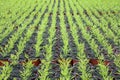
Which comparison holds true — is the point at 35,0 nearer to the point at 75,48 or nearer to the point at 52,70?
the point at 75,48

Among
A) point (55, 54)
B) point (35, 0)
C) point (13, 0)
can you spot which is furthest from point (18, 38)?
point (35, 0)

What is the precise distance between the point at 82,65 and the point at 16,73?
1.06 meters

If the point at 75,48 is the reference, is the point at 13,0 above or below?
above

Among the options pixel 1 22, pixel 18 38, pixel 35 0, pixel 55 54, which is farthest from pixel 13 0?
pixel 55 54

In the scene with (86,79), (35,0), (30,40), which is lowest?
(86,79)

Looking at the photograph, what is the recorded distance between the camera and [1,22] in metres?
8.38

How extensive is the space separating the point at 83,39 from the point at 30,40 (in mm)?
1271

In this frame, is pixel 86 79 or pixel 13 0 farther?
pixel 13 0

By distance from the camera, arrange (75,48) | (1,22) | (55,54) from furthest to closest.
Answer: (1,22)
(75,48)
(55,54)

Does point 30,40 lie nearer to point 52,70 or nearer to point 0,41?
point 0,41

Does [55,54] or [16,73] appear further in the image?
[55,54]

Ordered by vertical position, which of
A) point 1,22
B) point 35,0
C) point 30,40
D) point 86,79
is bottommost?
→ point 86,79

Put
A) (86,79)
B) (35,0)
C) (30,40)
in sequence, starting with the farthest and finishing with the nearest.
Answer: (35,0) < (30,40) < (86,79)

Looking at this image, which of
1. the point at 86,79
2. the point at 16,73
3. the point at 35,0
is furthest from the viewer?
the point at 35,0
